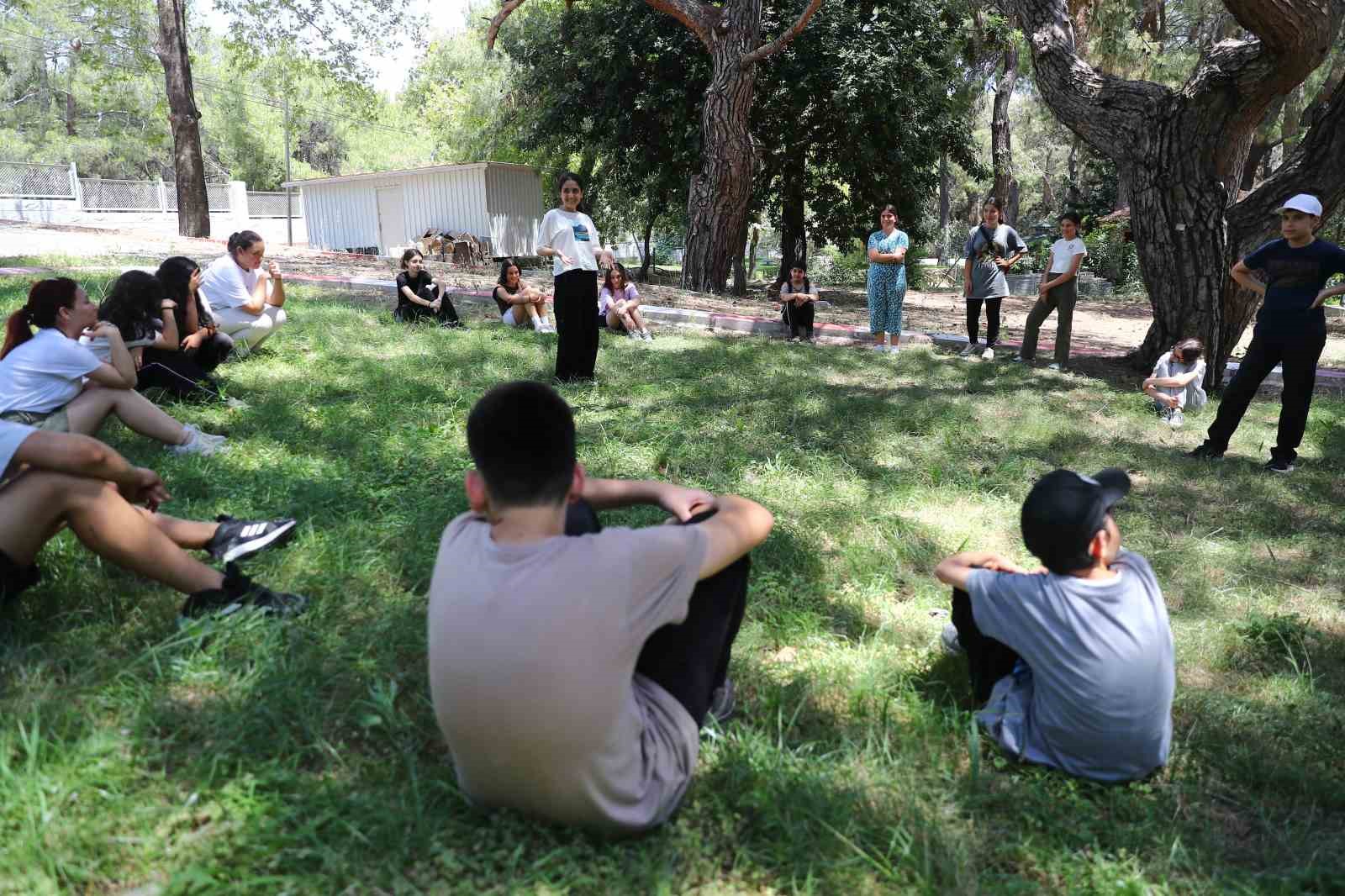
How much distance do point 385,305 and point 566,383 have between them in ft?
14.8

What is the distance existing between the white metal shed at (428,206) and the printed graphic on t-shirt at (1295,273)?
18650 mm

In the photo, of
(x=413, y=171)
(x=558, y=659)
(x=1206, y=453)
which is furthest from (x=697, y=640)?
(x=413, y=171)

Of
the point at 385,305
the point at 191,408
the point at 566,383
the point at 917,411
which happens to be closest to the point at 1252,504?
the point at 917,411

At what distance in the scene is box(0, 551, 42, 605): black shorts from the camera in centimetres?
300

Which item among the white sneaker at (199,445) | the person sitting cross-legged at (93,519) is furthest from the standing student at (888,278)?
the person sitting cross-legged at (93,519)

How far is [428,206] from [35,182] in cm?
1632

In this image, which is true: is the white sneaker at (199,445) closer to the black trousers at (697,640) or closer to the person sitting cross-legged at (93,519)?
the person sitting cross-legged at (93,519)

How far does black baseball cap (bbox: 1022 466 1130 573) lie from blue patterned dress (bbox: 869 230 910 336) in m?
7.89

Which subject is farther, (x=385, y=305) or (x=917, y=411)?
(x=385, y=305)

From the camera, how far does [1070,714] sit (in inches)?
108

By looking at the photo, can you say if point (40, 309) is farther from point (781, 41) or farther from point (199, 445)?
point (781, 41)

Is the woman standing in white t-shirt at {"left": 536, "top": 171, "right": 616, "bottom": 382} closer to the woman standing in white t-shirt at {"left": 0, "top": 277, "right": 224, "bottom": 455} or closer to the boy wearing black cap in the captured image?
the woman standing in white t-shirt at {"left": 0, "top": 277, "right": 224, "bottom": 455}

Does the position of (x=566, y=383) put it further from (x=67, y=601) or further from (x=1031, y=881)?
(x=1031, y=881)

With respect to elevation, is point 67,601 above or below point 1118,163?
below
